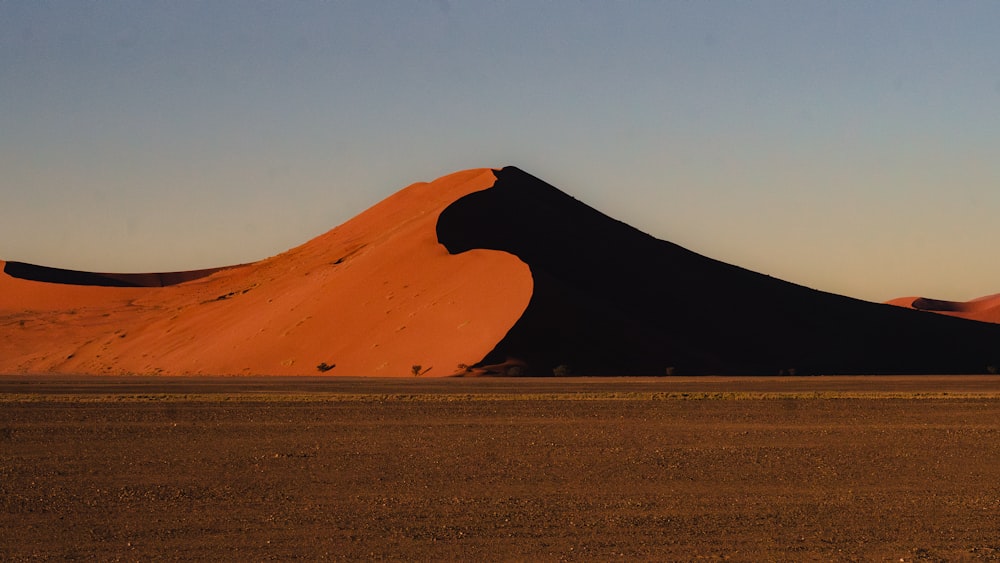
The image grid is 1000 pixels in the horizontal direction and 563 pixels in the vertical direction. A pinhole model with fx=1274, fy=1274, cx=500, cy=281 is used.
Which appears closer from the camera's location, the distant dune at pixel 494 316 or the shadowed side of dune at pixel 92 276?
the distant dune at pixel 494 316

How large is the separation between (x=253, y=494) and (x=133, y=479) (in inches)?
92.0

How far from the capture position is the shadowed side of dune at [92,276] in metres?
111

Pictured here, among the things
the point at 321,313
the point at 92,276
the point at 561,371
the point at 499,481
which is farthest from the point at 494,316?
the point at 92,276

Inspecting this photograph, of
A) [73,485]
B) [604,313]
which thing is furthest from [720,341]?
[73,485]

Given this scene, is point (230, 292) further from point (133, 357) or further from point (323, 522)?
point (323, 522)

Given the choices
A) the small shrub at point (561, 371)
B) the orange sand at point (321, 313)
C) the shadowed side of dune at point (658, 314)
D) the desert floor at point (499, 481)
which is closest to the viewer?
the desert floor at point (499, 481)

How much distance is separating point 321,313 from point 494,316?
11621 mm

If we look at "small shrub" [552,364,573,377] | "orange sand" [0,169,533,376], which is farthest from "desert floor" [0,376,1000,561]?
"orange sand" [0,169,533,376]

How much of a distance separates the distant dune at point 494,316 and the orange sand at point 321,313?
0.49 ft

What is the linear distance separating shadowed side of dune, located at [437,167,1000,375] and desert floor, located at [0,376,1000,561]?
2212 centimetres

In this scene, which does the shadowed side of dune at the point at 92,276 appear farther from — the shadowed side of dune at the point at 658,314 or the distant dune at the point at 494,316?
the shadowed side of dune at the point at 658,314

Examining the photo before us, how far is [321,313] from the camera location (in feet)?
203

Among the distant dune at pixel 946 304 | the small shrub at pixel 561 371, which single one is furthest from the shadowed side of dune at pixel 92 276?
the distant dune at pixel 946 304

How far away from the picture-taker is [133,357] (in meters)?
69.1
